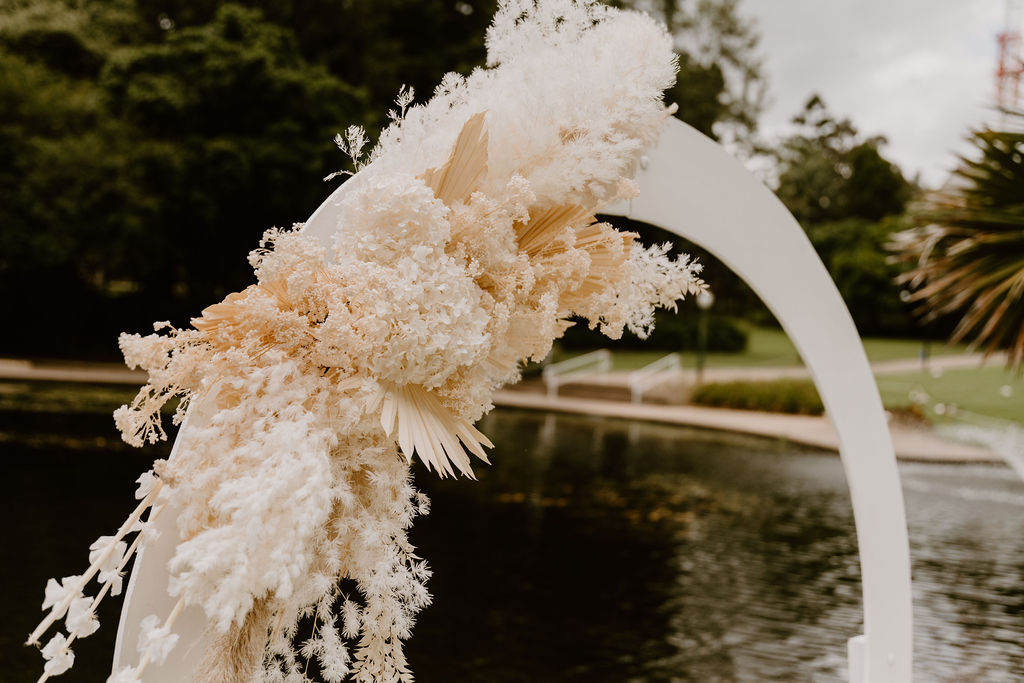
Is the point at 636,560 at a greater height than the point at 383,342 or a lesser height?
lesser

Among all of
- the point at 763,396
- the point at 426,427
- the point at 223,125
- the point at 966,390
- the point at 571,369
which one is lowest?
the point at 763,396

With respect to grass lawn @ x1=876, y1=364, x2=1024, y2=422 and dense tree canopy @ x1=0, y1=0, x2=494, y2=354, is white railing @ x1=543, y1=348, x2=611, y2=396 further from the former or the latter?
grass lawn @ x1=876, y1=364, x2=1024, y2=422

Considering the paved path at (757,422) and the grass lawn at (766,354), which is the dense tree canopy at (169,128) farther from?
the grass lawn at (766,354)

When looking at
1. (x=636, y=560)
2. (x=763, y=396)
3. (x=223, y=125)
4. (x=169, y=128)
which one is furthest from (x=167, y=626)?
(x=169, y=128)

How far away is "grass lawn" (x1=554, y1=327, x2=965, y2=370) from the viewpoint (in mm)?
29172

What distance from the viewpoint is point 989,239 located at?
5.56m

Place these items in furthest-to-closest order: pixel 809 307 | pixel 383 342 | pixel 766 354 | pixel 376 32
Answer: pixel 766 354 → pixel 376 32 → pixel 809 307 → pixel 383 342

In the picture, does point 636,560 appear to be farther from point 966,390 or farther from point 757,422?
point 966,390

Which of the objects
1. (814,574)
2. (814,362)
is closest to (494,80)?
(814,362)

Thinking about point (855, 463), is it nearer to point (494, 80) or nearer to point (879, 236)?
point (494, 80)

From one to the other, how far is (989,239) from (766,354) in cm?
2707

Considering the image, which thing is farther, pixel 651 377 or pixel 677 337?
pixel 677 337

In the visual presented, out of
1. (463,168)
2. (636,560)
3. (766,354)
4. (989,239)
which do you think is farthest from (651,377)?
(463,168)

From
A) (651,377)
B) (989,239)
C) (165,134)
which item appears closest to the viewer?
(989,239)
